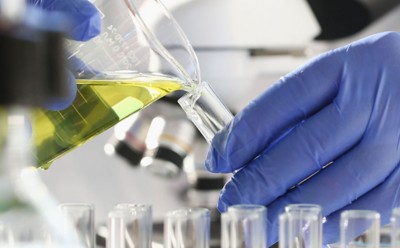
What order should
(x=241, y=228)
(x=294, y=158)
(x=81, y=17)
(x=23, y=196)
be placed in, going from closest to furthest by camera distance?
(x=23, y=196) → (x=241, y=228) → (x=81, y=17) → (x=294, y=158)

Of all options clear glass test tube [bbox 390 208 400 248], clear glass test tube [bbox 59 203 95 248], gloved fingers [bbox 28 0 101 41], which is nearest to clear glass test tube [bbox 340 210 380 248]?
clear glass test tube [bbox 390 208 400 248]

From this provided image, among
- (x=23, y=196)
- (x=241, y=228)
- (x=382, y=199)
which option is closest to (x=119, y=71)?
(x=241, y=228)

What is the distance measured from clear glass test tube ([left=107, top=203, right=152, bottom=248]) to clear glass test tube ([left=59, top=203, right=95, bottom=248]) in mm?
20

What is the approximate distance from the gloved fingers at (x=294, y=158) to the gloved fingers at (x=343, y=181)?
0.05 feet

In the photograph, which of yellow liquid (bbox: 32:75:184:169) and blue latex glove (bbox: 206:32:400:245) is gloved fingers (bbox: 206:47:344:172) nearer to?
blue latex glove (bbox: 206:32:400:245)

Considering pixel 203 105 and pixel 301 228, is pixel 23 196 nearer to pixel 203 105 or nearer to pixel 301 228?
pixel 301 228

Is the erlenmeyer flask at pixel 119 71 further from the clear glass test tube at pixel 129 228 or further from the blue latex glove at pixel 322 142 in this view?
the clear glass test tube at pixel 129 228

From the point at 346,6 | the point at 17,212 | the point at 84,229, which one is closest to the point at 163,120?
the point at 346,6

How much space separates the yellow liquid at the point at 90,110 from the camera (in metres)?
1.00

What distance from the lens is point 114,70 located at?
101 cm

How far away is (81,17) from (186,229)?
33 centimetres

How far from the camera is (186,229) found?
0.78 m

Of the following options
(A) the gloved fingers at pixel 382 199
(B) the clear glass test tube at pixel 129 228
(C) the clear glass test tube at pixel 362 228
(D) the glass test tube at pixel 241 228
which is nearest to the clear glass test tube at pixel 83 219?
(B) the clear glass test tube at pixel 129 228

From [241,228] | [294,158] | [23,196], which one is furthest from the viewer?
[294,158]
